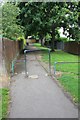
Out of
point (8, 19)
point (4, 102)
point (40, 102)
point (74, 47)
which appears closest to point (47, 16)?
point (74, 47)

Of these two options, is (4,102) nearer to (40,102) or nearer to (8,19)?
(40,102)

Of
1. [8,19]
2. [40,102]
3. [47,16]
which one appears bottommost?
[40,102]

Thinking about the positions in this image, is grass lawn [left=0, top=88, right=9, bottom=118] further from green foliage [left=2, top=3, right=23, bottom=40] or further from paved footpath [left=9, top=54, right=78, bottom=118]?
green foliage [left=2, top=3, right=23, bottom=40]

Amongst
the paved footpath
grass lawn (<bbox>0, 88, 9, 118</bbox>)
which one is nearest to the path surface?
the paved footpath

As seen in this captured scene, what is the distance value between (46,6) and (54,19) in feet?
6.27

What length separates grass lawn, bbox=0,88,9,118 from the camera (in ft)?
20.4

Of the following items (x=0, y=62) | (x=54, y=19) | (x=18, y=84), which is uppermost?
(x=54, y=19)

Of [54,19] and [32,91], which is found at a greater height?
[54,19]

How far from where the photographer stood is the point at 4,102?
7.22 meters

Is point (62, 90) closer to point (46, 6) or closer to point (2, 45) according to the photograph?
point (2, 45)

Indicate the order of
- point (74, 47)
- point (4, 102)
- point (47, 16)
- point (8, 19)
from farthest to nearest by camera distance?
1. point (74, 47)
2. point (47, 16)
3. point (8, 19)
4. point (4, 102)

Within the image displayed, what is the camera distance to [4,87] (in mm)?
9227

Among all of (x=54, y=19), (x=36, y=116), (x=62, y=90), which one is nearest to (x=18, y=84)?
(x=62, y=90)

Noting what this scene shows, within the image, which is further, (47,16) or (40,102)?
(47,16)
